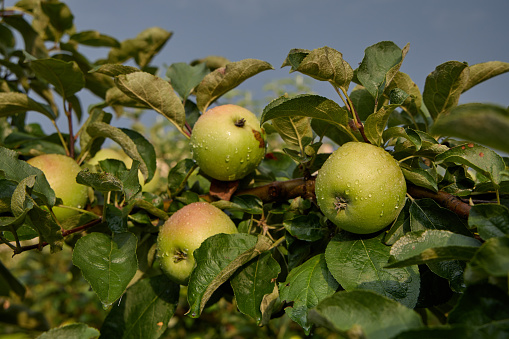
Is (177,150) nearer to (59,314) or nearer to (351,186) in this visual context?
(59,314)

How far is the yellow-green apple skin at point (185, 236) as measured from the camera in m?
0.95

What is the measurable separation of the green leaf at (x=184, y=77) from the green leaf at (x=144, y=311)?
58cm

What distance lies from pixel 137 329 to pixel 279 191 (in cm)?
52

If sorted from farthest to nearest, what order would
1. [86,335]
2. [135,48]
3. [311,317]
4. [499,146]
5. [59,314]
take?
1. [59,314]
2. [135,48]
3. [86,335]
4. [311,317]
5. [499,146]

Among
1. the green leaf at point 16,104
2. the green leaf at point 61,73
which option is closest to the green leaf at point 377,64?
the green leaf at point 61,73

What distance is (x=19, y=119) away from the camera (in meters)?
1.82

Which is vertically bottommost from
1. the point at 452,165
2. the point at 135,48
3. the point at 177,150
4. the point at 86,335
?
the point at 177,150

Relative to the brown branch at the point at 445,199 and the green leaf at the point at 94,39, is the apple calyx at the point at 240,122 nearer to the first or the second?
the brown branch at the point at 445,199

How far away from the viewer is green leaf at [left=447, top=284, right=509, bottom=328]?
1.73 ft

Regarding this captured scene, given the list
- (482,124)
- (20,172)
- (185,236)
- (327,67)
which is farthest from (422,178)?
(20,172)

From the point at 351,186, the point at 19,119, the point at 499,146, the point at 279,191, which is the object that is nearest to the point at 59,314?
the point at 19,119

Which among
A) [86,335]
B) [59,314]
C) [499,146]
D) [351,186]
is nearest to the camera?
[499,146]

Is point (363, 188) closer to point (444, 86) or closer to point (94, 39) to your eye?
point (444, 86)

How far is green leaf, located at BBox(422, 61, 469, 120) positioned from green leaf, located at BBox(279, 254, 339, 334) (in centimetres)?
52
